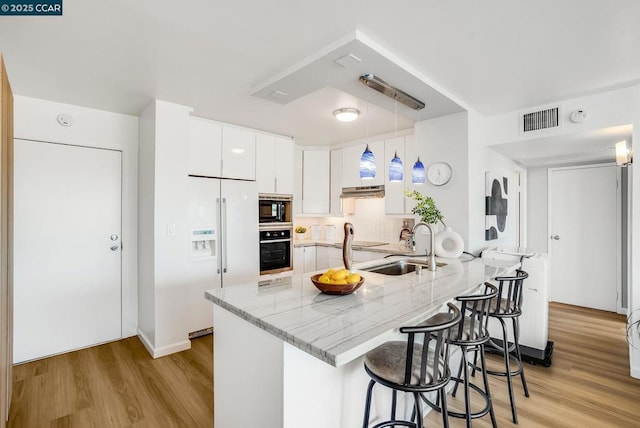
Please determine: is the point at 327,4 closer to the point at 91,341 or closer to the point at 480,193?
the point at 480,193

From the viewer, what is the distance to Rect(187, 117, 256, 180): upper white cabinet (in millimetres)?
3369

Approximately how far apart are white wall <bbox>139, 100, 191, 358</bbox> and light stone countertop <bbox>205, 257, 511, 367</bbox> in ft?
4.81

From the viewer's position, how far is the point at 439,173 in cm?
319

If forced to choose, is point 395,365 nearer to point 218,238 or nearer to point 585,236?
point 218,238

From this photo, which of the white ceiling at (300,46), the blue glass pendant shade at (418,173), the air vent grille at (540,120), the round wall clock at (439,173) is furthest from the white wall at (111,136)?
the air vent grille at (540,120)

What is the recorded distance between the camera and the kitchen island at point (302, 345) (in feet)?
3.91

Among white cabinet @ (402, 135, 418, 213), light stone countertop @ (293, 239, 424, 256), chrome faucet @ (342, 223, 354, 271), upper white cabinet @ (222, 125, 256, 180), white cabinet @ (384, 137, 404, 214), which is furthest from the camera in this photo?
white cabinet @ (384, 137, 404, 214)

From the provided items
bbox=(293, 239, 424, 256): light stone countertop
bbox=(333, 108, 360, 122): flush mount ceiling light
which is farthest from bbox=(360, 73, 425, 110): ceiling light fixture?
bbox=(293, 239, 424, 256): light stone countertop

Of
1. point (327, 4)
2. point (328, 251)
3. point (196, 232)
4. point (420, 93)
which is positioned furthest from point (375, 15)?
point (328, 251)

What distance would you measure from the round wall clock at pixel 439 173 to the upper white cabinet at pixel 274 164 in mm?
1816

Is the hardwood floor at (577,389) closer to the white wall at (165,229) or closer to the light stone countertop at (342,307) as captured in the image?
the light stone countertop at (342,307)

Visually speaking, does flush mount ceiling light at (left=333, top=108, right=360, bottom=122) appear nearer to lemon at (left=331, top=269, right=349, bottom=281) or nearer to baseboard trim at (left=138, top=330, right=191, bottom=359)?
lemon at (left=331, top=269, right=349, bottom=281)

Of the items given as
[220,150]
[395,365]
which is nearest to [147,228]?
[220,150]

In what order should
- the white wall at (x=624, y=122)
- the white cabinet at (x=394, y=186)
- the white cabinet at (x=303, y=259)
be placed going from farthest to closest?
the white cabinet at (x=303, y=259) → the white cabinet at (x=394, y=186) → the white wall at (x=624, y=122)
